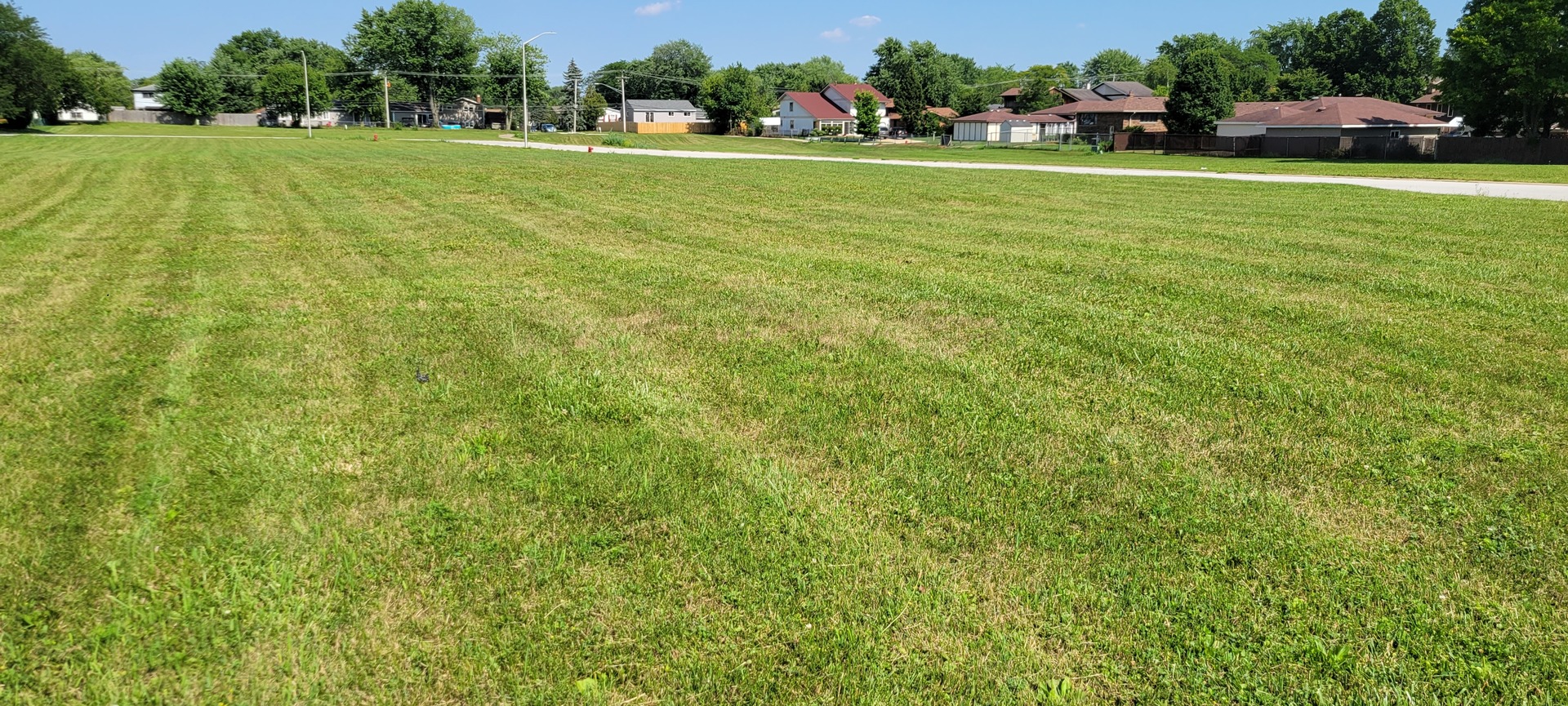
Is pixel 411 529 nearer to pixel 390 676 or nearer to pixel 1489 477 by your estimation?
pixel 390 676

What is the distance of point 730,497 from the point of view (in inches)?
163

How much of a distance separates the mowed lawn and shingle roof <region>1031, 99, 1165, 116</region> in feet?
266

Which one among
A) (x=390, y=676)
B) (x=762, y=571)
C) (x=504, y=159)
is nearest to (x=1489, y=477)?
(x=762, y=571)

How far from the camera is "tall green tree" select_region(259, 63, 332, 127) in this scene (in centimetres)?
9975

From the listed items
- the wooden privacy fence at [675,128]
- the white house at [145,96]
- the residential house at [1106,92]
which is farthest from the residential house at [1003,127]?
the white house at [145,96]

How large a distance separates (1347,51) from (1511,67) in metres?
72.4

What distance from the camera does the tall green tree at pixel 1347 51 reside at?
106 metres

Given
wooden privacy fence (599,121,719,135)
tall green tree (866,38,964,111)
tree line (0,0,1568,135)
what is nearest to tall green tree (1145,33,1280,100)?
tree line (0,0,1568,135)

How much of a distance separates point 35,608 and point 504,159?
30.4 metres

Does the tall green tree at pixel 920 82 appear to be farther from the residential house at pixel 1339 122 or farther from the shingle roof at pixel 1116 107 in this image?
the residential house at pixel 1339 122

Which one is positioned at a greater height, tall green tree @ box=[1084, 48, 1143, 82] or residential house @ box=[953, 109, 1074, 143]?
tall green tree @ box=[1084, 48, 1143, 82]

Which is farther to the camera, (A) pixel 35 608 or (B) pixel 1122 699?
(A) pixel 35 608

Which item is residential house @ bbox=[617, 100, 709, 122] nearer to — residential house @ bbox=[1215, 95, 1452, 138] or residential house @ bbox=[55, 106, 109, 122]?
residential house @ bbox=[55, 106, 109, 122]

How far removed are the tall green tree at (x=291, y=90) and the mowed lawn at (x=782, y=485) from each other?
344 ft
